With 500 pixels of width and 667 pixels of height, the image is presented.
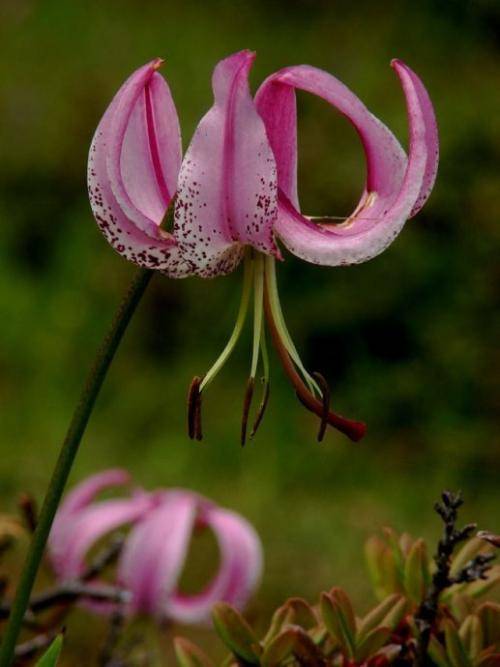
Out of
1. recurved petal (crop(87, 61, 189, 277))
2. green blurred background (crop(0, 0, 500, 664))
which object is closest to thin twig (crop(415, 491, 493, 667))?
recurved petal (crop(87, 61, 189, 277))

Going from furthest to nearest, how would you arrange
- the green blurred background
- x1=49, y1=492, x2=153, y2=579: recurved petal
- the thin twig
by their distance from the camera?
the green blurred background → x1=49, y1=492, x2=153, y2=579: recurved petal → the thin twig

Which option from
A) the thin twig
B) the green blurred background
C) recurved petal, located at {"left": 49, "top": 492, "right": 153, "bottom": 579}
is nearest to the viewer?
the thin twig

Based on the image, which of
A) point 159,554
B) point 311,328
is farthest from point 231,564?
point 311,328

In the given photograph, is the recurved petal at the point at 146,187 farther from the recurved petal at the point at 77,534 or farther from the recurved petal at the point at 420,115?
the recurved petal at the point at 77,534

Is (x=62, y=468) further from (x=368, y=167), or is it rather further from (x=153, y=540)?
(x=153, y=540)

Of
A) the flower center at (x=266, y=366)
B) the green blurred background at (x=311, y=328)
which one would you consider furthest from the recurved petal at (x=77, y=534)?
the green blurred background at (x=311, y=328)

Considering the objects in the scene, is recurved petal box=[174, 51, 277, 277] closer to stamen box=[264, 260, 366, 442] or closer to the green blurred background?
stamen box=[264, 260, 366, 442]
